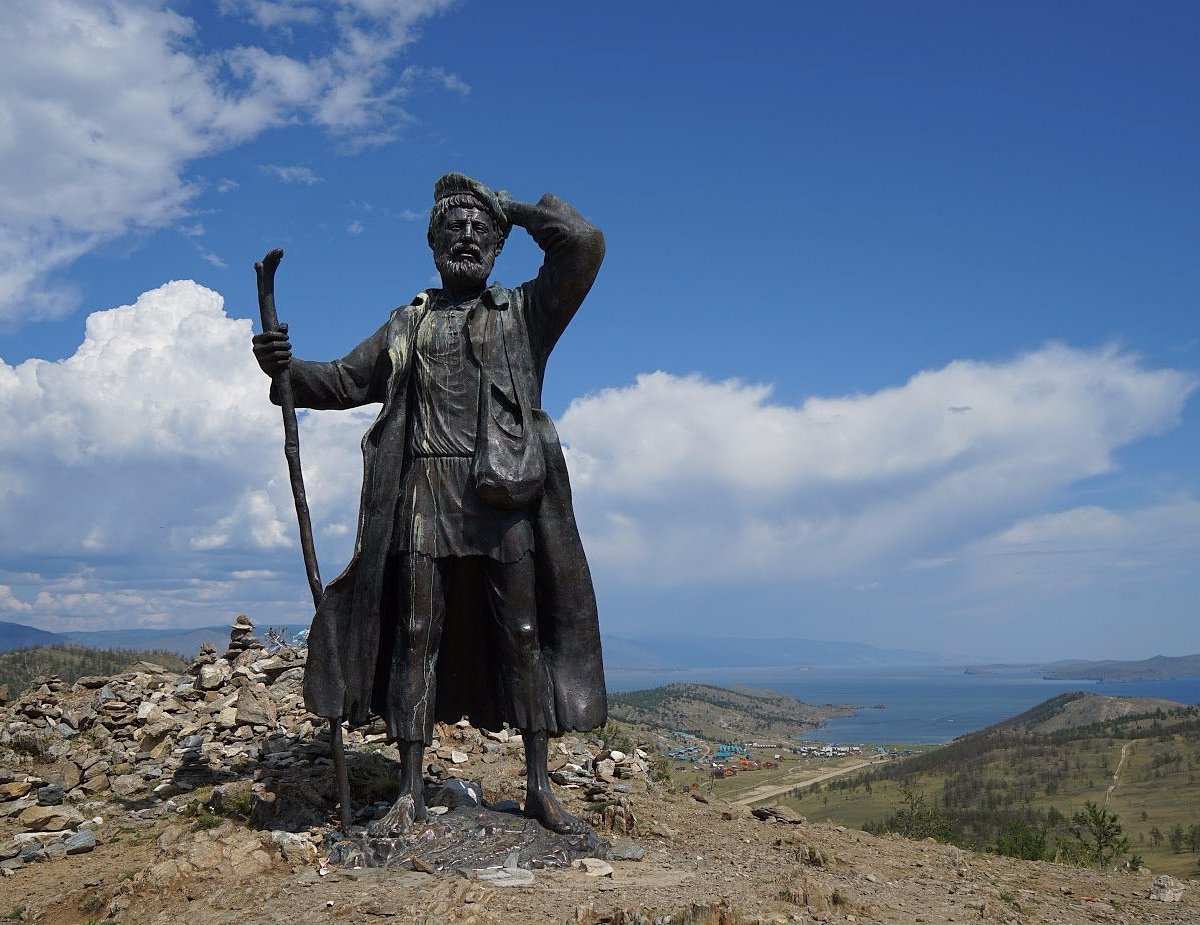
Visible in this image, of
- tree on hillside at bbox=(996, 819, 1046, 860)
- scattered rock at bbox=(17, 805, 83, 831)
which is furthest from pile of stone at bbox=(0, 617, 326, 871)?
tree on hillside at bbox=(996, 819, 1046, 860)

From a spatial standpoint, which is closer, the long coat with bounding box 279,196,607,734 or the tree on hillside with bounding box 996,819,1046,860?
the long coat with bounding box 279,196,607,734

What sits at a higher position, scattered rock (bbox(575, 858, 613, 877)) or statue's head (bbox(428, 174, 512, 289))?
statue's head (bbox(428, 174, 512, 289))

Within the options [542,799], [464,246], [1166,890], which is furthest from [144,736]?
[1166,890]

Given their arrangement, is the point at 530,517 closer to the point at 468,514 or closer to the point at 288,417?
the point at 468,514

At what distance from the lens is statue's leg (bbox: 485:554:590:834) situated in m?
6.20

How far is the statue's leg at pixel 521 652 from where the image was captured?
620 centimetres

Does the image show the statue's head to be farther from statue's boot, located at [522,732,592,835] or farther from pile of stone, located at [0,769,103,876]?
pile of stone, located at [0,769,103,876]

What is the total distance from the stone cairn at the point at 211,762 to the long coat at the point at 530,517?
995mm

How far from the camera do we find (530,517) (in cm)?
632

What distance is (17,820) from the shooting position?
7.36 metres

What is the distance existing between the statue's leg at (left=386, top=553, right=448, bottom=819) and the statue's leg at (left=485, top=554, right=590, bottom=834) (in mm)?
389

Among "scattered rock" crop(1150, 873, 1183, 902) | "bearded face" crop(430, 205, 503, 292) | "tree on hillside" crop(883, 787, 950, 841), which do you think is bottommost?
"tree on hillside" crop(883, 787, 950, 841)

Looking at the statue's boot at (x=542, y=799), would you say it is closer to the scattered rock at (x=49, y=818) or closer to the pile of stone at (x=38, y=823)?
the pile of stone at (x=38, y=823)

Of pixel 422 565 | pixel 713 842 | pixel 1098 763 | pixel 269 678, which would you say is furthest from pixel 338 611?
pixel 1098 763
